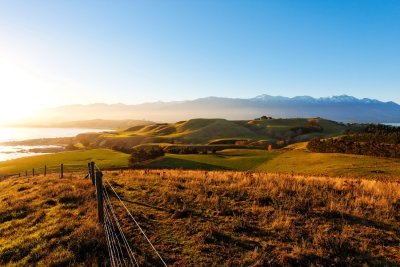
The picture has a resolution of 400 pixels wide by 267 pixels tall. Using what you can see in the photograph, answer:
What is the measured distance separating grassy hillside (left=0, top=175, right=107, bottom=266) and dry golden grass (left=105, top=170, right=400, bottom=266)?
5.14 ft

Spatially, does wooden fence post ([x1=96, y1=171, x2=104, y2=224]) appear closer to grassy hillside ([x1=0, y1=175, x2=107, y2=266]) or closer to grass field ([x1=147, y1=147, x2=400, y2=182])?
grassy hillside ([x1=0, y1=175, x2=107, y2=266])

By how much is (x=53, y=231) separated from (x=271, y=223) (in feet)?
30.5

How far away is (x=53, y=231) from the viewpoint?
1188 cm

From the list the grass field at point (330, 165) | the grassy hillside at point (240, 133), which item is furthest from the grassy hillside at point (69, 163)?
the grassy hillside at point (240, 133)

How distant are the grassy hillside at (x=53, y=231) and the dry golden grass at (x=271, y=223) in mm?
1568

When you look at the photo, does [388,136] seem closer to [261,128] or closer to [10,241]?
[10,241]

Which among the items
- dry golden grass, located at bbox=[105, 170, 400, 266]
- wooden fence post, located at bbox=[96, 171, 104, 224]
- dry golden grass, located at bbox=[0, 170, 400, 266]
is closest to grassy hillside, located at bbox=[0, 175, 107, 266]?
dry golden grass, located at bbox=[0, 170, 400, 266]

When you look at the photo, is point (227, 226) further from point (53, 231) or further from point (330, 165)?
point (330, 165)

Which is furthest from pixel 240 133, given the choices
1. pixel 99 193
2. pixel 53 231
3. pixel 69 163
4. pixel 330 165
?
pixel 53 231

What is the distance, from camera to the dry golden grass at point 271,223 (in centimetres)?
873

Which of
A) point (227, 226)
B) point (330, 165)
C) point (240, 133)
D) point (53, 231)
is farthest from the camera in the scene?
point (240, 133)

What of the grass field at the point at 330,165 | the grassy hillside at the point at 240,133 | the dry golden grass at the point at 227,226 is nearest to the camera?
the dry golden grass at the point at 227,226

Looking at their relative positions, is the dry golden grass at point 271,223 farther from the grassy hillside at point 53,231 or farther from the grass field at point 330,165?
the grass field at point 330,165

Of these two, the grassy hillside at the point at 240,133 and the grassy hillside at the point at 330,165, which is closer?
the grassy hillside at the point at 330,165
